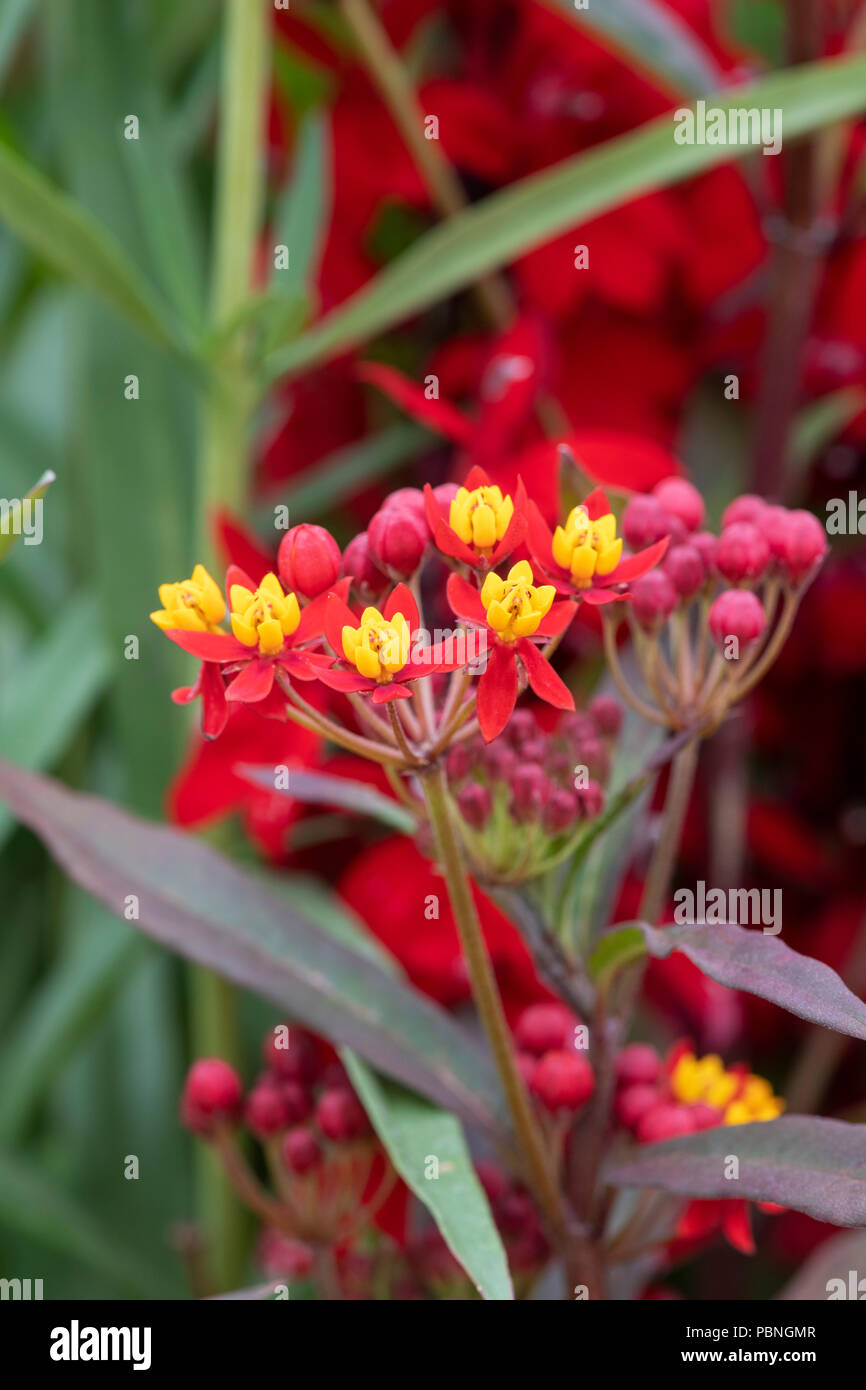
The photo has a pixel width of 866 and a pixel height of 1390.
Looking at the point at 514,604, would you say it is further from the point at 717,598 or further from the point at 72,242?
the point at 72,242

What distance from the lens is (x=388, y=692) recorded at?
19 centimetres

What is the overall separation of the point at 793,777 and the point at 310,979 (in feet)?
0.78

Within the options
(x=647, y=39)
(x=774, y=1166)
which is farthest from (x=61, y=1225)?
(x=647, y=39)

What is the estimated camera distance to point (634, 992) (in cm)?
25

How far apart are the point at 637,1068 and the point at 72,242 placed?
23 cm

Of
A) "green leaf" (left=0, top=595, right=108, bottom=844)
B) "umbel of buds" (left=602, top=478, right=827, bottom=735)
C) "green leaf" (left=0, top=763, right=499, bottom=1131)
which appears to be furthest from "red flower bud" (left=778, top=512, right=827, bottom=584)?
"green leaf" (left=0, top=595, right=108, bottom=844)

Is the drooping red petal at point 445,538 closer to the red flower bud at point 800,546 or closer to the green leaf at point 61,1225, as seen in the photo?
the red flower bud at point 800,546

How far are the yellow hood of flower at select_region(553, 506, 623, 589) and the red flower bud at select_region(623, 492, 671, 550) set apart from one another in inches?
1.2

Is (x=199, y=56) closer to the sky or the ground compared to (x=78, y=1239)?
closer to the sky

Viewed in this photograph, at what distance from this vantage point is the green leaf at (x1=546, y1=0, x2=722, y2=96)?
14.5 inches

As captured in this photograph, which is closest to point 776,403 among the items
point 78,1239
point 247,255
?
point 247,255
